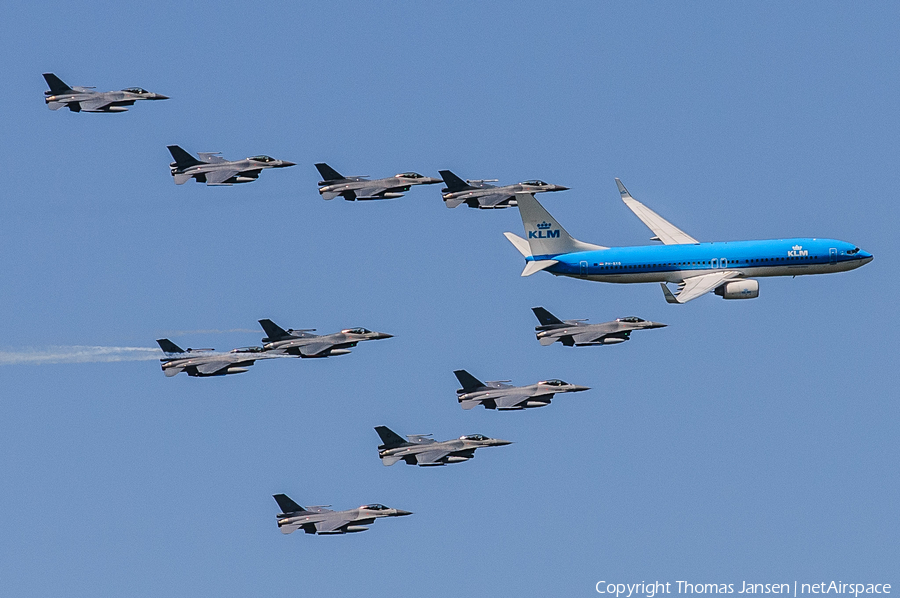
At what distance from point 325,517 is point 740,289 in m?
51.6

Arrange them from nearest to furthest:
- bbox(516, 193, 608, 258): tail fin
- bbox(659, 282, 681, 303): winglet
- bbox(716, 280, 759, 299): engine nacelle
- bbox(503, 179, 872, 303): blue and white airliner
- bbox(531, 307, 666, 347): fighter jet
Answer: bbox(531, 307, 666, 347): fighter jet → bbox(659, 282, 681, 303): winglet → bbox(716, 280, 759, 299): engine nacelle → bbox(503, 179, 872, 303): blue and white airliner → bbox(516, 193, 608, 258): tail fin

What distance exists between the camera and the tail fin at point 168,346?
Result: 550 ft

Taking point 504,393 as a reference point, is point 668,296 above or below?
above

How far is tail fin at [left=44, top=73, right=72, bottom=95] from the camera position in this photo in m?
166

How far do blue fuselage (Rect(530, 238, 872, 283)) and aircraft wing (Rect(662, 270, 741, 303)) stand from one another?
89 centimetres

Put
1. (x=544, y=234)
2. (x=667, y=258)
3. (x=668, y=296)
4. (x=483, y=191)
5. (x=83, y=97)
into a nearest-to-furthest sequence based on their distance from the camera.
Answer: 1. (x=83, y=97)
2. (x=483, y=191)
3. (x=668, y=296)
4. (x=667, y=258)
5. (x=544, y=234)

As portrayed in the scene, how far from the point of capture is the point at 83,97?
166 m

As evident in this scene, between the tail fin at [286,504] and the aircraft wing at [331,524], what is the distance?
2566mm

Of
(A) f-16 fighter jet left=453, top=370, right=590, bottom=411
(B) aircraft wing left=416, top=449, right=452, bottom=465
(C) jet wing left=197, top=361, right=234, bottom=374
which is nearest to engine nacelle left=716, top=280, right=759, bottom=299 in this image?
(A) f-16 fighter jet left=453, top=370, right=590, bottom=411

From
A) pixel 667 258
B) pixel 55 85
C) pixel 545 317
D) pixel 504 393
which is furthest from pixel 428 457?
pixel 55 85

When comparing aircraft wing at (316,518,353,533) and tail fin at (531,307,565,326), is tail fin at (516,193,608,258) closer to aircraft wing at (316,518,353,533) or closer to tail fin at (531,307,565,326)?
tail fin at (531,307,565,326)

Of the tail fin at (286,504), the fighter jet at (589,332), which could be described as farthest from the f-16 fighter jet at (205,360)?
the fighter jet at (589,332)

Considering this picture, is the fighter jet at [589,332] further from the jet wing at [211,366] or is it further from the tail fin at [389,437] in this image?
the jet wing at [211,366]

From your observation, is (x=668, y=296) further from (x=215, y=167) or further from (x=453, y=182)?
(x=215, y=167)
